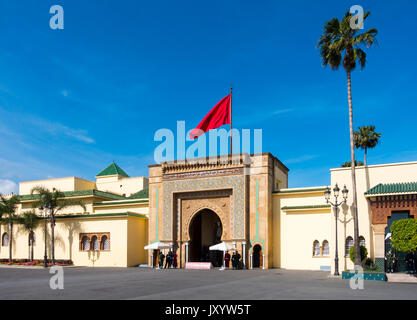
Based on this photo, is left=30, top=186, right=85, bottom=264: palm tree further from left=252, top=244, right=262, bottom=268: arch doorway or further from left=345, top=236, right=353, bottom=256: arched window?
left=345, top=236, right=353, bottom=256: arched window

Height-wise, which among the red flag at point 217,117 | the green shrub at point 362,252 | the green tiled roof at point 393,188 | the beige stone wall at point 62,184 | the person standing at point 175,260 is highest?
the red flag at point 217,117

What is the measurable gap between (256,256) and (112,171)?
23.8 m

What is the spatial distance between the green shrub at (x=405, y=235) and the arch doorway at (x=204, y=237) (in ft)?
50.9

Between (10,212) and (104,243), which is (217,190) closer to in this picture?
(104,243)

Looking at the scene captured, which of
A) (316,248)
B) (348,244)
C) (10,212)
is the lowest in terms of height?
(316,248)

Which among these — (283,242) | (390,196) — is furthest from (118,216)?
(390,196)

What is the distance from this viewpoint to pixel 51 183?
45.2 meters

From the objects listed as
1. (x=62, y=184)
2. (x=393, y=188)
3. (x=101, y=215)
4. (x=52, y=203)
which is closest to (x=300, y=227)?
(x=393, y=188)

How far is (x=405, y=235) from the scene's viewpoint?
19.1 m

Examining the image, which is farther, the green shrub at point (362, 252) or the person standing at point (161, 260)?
the person standing at point (161, 260)

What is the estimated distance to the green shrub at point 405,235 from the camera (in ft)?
62.0

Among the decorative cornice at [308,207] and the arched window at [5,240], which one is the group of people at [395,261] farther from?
the arched window at [5,240]

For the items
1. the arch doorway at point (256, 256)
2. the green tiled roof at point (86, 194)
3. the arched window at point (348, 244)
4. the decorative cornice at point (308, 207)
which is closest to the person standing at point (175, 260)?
the arch doorway at point (256, 256)
